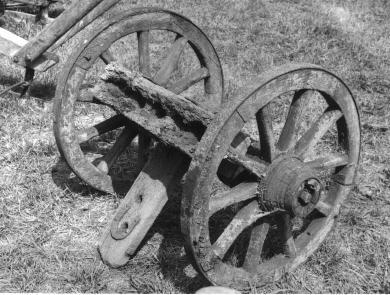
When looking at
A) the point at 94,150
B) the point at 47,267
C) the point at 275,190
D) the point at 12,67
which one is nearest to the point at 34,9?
the point at 12,67

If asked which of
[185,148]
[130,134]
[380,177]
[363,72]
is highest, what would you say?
[363,72]

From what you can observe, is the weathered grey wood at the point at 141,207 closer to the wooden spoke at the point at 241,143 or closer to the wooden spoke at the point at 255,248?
the wooden spoke at the point at 241,143

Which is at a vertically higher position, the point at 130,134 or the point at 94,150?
the point at 130,134

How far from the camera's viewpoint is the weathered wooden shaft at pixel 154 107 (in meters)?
2.85

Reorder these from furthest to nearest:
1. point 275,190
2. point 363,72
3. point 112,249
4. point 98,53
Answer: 1. point 363,72
2. point 98,53
3. point 112,249
4. point 275,190

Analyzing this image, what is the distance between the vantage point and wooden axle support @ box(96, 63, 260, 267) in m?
3.05

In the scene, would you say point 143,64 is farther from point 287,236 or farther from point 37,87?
point 37,87

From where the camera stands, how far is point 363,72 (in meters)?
6.19

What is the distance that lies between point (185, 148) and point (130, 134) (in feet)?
3.55

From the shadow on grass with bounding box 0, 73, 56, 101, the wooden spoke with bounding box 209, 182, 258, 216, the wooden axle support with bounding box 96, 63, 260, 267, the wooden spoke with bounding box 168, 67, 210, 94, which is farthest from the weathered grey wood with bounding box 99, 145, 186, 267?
the shadow on grass with bounding box 0, 73, 56, 101

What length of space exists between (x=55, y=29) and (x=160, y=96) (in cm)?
225

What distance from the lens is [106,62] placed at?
361 centimetres

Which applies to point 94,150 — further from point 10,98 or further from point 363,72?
point 363,72

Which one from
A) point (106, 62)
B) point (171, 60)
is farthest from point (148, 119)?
point (171, 60)
